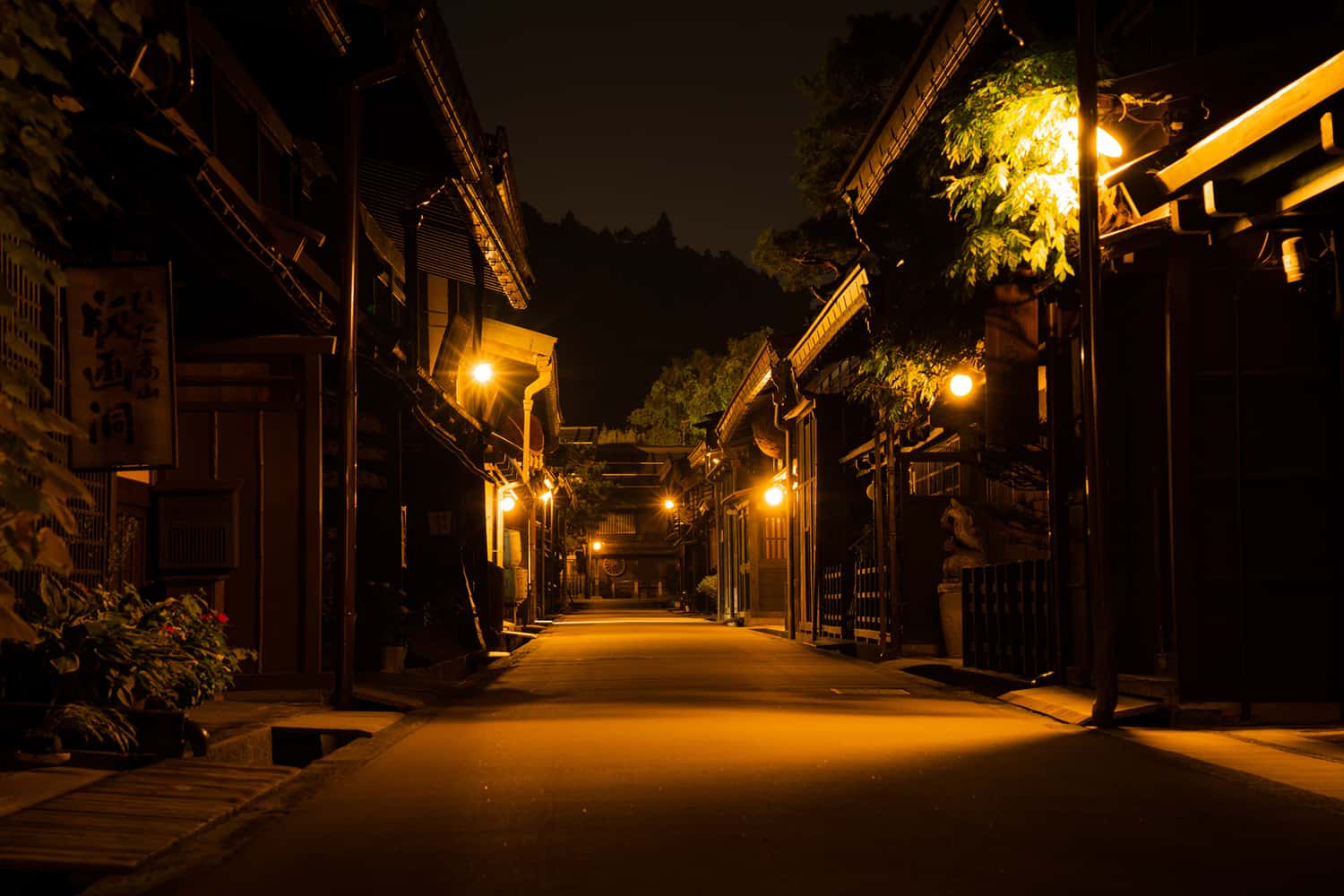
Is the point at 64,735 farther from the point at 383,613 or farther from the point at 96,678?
the point at 383,613

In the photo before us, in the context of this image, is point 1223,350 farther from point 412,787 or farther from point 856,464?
point 856,464

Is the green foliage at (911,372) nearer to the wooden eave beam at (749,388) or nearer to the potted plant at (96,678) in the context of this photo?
the potted plant at (96,678)

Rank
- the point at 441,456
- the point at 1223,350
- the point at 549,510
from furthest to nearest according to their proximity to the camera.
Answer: the point at 549,510 → the point at 441,456 → the point at 1223,350

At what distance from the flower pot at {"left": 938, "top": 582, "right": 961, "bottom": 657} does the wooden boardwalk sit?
1521 centimetres

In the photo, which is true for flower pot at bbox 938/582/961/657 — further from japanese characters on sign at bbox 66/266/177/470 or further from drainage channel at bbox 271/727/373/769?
japanese characters on sign at bbox 66/266/177/470

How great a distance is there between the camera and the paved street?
641cm

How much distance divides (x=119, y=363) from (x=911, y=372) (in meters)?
12.3

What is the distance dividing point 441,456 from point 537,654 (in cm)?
414

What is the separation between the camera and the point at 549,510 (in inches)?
2477

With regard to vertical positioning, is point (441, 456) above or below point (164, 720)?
above

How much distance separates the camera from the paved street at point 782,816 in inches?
253

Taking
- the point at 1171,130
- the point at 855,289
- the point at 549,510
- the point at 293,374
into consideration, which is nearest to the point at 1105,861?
the point at 1171,130

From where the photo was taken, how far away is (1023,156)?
49.8 ft

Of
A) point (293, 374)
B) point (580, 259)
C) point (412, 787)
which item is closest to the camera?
point (412, 787)
